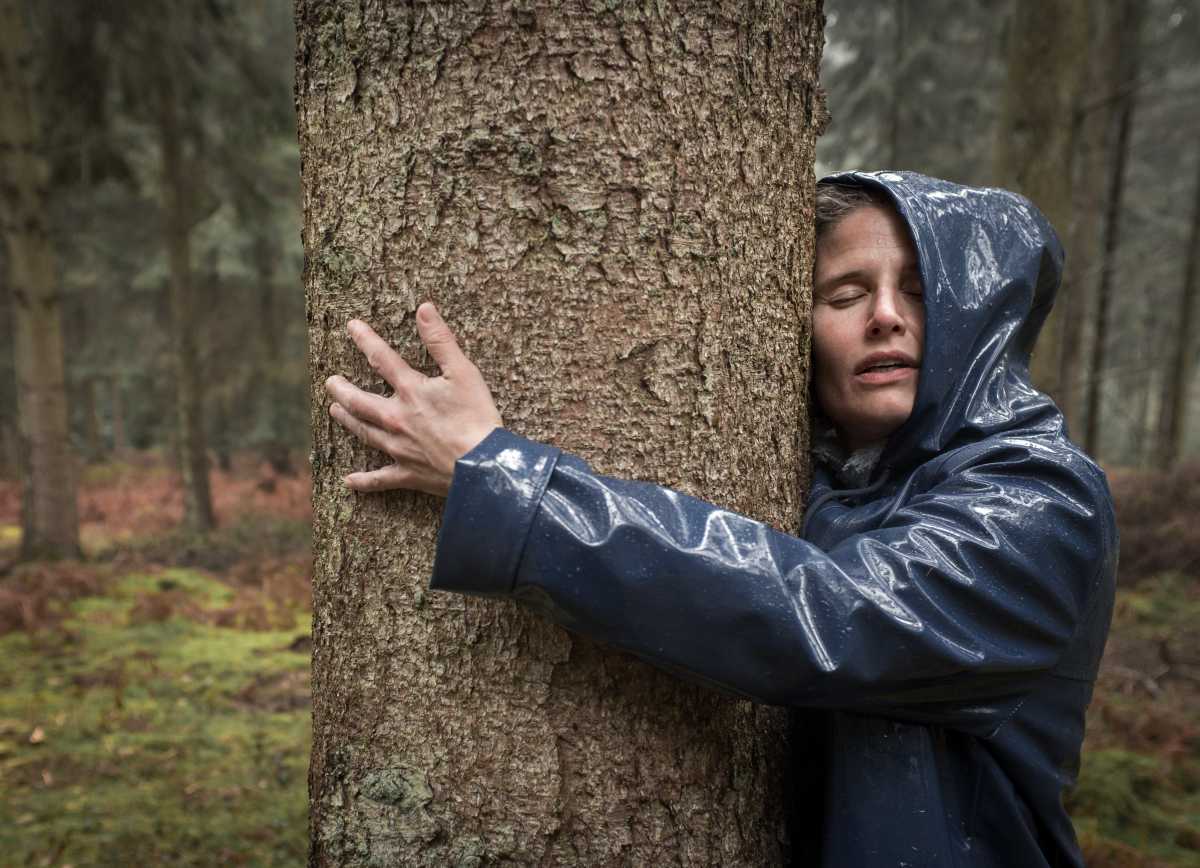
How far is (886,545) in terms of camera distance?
4.36 feet

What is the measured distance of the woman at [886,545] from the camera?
1223 millimetres

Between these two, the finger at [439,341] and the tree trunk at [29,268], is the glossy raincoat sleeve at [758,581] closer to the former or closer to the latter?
the finger at [439,341]

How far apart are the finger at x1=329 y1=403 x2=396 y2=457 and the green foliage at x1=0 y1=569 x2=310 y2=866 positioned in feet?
11.0

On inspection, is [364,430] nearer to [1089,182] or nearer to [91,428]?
[1089,182]

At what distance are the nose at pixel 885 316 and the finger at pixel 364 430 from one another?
1.00m

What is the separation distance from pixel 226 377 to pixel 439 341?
15.7m

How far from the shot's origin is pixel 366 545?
57.8 inches

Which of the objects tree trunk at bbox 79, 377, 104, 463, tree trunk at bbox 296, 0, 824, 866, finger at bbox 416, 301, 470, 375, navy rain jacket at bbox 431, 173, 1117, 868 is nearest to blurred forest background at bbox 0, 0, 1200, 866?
tree trunk at bbox 79, 377, 104, 463

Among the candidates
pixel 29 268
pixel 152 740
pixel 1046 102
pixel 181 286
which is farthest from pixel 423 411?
pixel 181 286

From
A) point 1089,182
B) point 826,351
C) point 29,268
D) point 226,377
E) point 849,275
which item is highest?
point 1089,182

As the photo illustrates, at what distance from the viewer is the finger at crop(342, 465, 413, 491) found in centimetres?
137

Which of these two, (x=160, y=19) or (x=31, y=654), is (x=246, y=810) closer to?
(x=31, y=654)

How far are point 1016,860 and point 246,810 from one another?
13.2ft

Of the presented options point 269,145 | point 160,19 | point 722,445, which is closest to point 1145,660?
point 722,445
